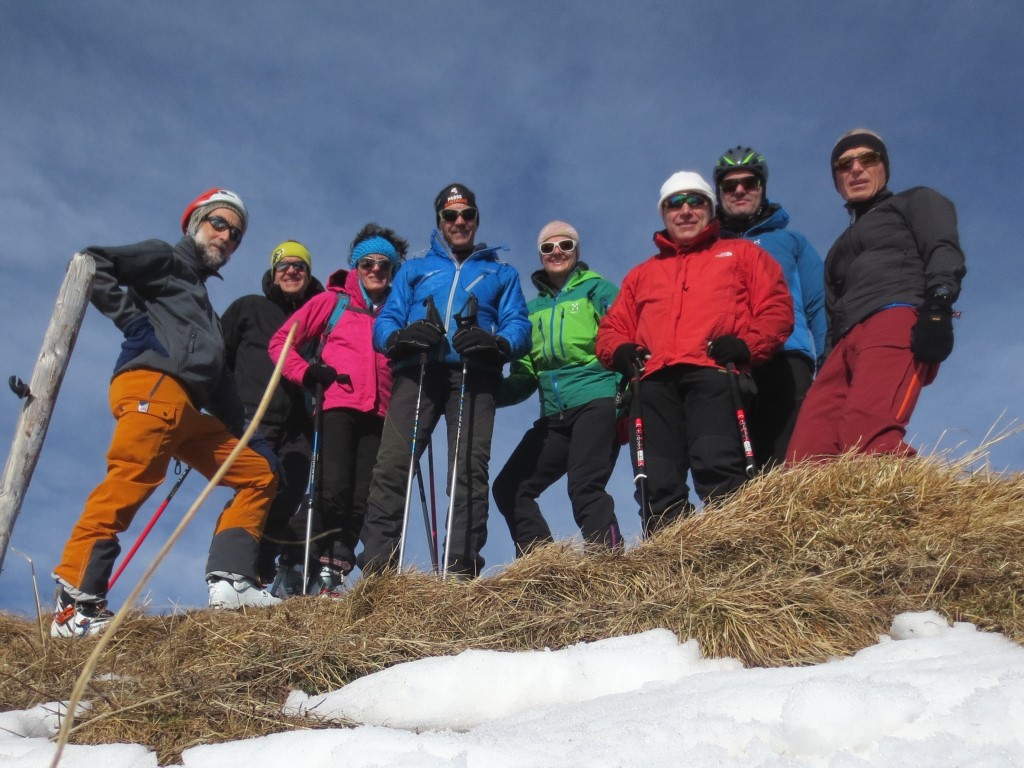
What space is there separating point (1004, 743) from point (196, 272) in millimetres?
5464

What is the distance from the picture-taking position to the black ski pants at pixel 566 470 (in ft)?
21.1

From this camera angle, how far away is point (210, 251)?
643 centimetres

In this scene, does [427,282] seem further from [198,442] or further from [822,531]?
[822,531]

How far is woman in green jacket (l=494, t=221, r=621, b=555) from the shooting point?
6523mm

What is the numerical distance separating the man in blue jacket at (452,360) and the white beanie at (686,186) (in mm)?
1456

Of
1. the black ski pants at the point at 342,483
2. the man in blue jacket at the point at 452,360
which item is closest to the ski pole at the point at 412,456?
the man in blue jacket at the point at 452,360

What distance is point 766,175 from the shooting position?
22.9 feet

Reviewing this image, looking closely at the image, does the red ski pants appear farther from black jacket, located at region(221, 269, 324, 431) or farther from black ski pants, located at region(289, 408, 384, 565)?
black jacket, located at region(221, 269, 324, 431)

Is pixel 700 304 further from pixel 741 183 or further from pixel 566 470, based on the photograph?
pixel 566 470

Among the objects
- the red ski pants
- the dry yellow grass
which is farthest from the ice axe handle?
the red ski pants

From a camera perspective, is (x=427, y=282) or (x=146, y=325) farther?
(x=427, y=282)

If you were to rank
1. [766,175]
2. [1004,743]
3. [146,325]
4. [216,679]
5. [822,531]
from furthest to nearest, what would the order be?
1. [766,175]
2. [146,325]
3. [822,531]
4. [216,679]
5. [1004,743]

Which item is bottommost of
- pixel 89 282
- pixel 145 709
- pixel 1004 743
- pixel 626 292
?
pixel 1004 743

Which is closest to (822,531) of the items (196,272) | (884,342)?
(884,342)
